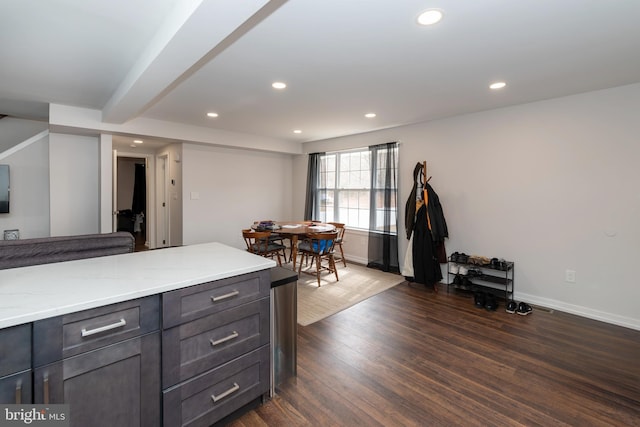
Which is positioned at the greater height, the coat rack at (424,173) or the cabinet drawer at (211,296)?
the coat rack at (424,173)

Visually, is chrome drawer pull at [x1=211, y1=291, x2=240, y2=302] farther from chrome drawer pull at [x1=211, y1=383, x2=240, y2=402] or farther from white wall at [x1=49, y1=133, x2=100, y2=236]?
white wall at [x1=49, y1=133, x2=100, y2=236]

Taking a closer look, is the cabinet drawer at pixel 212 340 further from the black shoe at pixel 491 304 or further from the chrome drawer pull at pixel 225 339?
the black shoe at pixel 491 304

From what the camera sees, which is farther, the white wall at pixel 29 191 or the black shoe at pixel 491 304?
the white wall at pixel 29 191

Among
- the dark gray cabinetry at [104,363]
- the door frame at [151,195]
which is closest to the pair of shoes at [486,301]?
the dark gray cabinetry at [104,363]

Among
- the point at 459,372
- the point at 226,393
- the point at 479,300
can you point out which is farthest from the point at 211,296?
the point at 479,300

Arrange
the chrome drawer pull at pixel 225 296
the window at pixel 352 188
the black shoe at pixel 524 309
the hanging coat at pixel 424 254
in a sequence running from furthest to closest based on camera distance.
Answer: the window at pixel 352 188
the hanging coat at pixel 424 254
the black shoe at pixel 524 309
the chrome drawer pull at pixel 225 296

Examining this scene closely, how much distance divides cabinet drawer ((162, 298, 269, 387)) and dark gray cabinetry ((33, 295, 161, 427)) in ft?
0.21

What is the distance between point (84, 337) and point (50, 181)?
14.0 ft

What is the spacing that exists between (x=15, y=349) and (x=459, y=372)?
251 cm

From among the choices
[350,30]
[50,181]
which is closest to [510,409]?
[350,30]

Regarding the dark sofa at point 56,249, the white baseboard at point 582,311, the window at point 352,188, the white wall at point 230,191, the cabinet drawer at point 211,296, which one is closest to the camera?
the cabinet drawer at point 211,296

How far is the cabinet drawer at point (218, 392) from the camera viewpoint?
55.4 inches

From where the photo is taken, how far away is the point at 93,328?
116 cm

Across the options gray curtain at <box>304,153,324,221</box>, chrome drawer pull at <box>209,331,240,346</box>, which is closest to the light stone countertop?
chrome drawer pull at <box>209,331,240,346</box>
